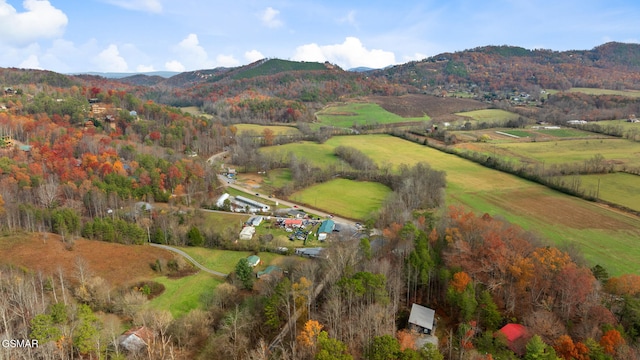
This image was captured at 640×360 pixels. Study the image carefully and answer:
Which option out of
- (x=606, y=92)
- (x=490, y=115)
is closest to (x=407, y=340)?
(x=490, y=115)

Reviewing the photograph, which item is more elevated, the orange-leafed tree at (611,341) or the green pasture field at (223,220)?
the orange-leafed tree at (611,341)

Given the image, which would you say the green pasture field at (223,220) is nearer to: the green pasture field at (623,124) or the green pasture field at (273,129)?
the green pasture field at (273,129)

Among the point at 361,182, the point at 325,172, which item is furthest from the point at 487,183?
the point at 325,172

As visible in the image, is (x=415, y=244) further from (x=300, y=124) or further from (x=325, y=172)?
(x=300, y=124)

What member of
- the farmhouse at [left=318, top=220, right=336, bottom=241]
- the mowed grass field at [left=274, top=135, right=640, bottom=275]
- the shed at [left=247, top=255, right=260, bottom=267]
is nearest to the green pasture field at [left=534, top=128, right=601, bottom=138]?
the mowed grass field at [left=274, top=135, right=640, bottom=275]

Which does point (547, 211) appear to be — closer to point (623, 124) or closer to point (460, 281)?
point (460, 281)

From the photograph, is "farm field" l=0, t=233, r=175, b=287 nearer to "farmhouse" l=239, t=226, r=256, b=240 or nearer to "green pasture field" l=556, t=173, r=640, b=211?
"farmhouse" l=239, t=226, r=256, b=240

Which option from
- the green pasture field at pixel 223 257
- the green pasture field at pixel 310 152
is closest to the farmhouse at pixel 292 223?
the green pasture field at pixel 223 257
